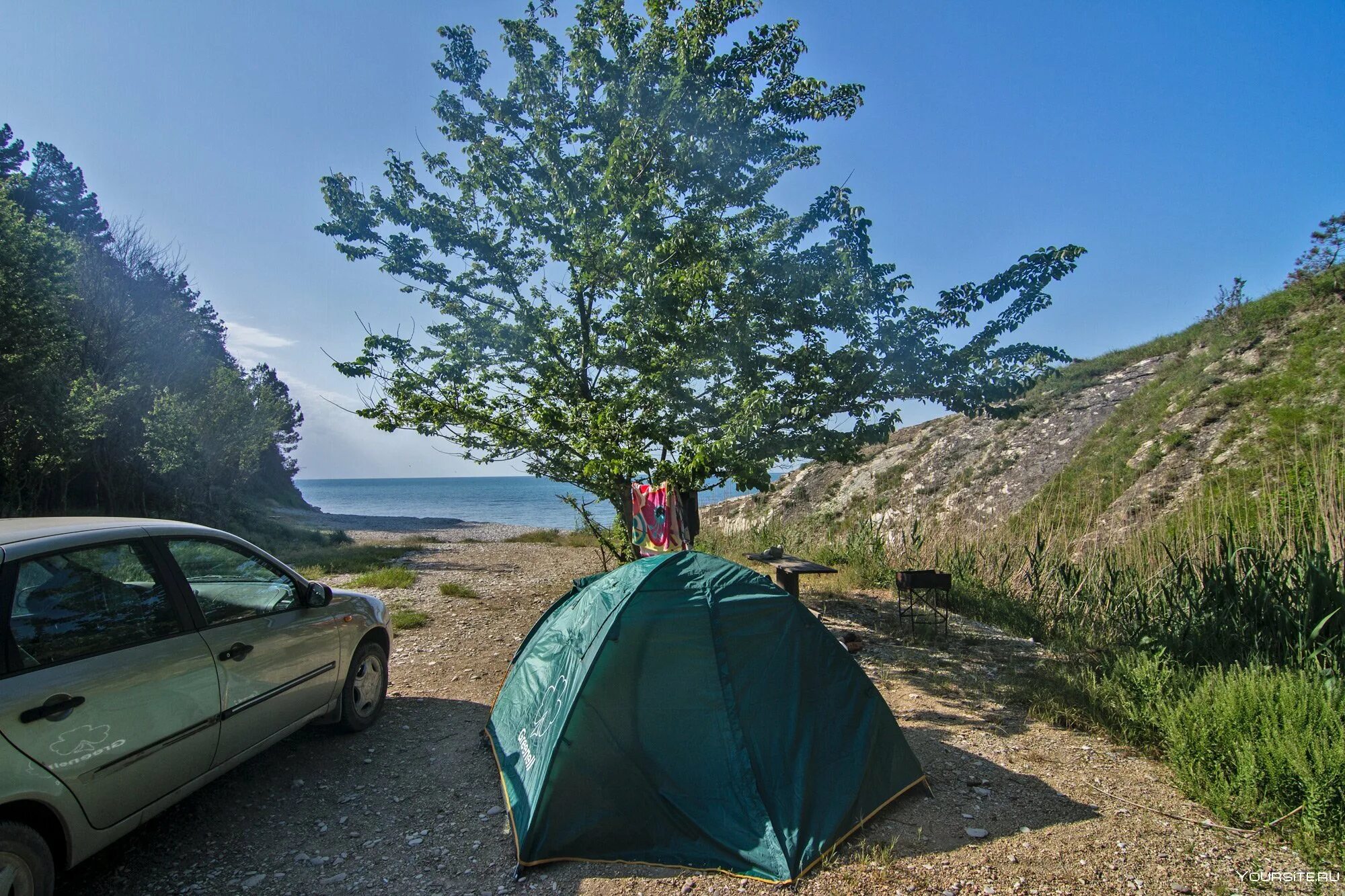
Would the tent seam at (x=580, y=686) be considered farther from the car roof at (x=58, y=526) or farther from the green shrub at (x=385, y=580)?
the green shrub at (x=385, y=580)

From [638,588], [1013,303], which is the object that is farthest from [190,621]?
[1013,303]

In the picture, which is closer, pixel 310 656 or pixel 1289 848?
pixel 1289 848

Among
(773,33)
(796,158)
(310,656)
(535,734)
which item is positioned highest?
(773,33)

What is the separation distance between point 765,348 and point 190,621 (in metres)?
5.95

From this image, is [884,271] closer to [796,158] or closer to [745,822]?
[796,158]

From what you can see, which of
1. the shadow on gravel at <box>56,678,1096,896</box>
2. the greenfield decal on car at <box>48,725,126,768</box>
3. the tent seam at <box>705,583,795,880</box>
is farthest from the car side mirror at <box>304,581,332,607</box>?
the tent seam at <box>705,583,795,880</box>

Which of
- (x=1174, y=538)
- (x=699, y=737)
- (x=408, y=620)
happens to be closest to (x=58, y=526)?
(x=699, y=737)

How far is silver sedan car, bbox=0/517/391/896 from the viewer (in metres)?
2.73

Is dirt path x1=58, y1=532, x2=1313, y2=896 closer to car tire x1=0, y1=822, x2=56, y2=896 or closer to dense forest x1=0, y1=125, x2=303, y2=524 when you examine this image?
car tire x1=0, y1=822, x2=56, y2=896

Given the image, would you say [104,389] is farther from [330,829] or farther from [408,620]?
[330,829]

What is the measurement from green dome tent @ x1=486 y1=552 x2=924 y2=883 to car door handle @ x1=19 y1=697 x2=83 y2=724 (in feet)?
7.30

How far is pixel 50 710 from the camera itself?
9.11 ft

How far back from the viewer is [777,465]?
→ 23.9 feet

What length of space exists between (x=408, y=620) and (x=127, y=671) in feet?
20.2
